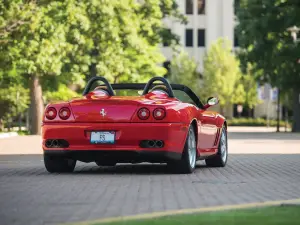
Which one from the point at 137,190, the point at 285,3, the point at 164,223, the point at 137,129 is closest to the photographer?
the point at 164,223

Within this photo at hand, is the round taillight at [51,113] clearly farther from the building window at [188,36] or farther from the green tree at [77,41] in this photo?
the building window at [188,36]

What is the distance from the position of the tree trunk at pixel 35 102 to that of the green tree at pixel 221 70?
5354cm

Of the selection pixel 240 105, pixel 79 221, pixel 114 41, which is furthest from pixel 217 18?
pixel 79 221

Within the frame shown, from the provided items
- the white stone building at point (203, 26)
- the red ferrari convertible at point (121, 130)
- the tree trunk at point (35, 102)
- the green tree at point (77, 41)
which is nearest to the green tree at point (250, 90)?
the white stone building at point (203, 26)

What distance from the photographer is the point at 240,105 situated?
10612 centimetres

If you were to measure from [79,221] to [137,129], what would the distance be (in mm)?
6390

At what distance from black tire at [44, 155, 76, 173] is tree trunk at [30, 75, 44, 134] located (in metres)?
32.9

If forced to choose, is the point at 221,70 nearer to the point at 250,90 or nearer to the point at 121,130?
the point at 250,90

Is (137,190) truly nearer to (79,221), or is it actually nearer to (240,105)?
(79,221)

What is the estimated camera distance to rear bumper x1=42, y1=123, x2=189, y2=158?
50.3 feet

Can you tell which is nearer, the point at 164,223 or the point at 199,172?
the point at 164,223

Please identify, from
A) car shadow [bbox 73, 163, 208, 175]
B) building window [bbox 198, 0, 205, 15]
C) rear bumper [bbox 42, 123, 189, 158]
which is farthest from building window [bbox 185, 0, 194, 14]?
rear bumper [bbox 42, 123, 189, 158]

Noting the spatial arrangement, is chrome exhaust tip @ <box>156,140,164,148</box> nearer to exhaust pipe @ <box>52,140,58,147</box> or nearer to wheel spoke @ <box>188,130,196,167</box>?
wheel spoke @ <box>188,130,196,167</box>

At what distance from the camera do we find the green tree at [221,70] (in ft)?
335
